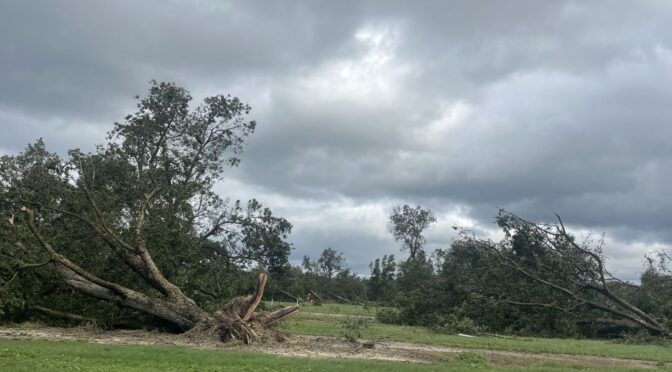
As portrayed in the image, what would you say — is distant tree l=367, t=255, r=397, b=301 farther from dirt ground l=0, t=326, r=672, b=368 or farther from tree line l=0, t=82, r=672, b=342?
dirt ground l=0, t=326, r=672, b=368

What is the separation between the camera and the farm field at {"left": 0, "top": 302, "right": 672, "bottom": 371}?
32.2 ft

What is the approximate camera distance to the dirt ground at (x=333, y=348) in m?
12.2

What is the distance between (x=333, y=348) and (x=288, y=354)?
1.51m

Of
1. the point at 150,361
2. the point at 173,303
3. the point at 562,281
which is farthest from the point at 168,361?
the point at 562,281

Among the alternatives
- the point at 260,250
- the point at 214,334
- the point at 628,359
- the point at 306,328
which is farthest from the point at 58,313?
the point at 628,359

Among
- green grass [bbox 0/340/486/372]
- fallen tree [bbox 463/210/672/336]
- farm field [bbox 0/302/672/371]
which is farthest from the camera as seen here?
fallen tree [bbox 463/210/672/336]

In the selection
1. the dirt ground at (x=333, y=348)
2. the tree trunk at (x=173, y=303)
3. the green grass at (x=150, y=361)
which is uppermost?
the tree trunk at (x=173, y=303)

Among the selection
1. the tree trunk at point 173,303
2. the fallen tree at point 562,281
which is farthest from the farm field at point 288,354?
the fallen tree at point 562,281

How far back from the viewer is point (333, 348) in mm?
13367

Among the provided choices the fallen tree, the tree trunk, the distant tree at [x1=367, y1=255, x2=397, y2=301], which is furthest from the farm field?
the distant tree at [x1=367, y1=255, x2=397, y2=301]

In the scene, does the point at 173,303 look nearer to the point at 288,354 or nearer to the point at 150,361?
the point at 288,354

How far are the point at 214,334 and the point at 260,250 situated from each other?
1286 centimetres

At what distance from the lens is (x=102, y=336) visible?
14.2m

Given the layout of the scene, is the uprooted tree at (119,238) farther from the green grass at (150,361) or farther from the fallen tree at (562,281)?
the fallen tree at (562,281)
